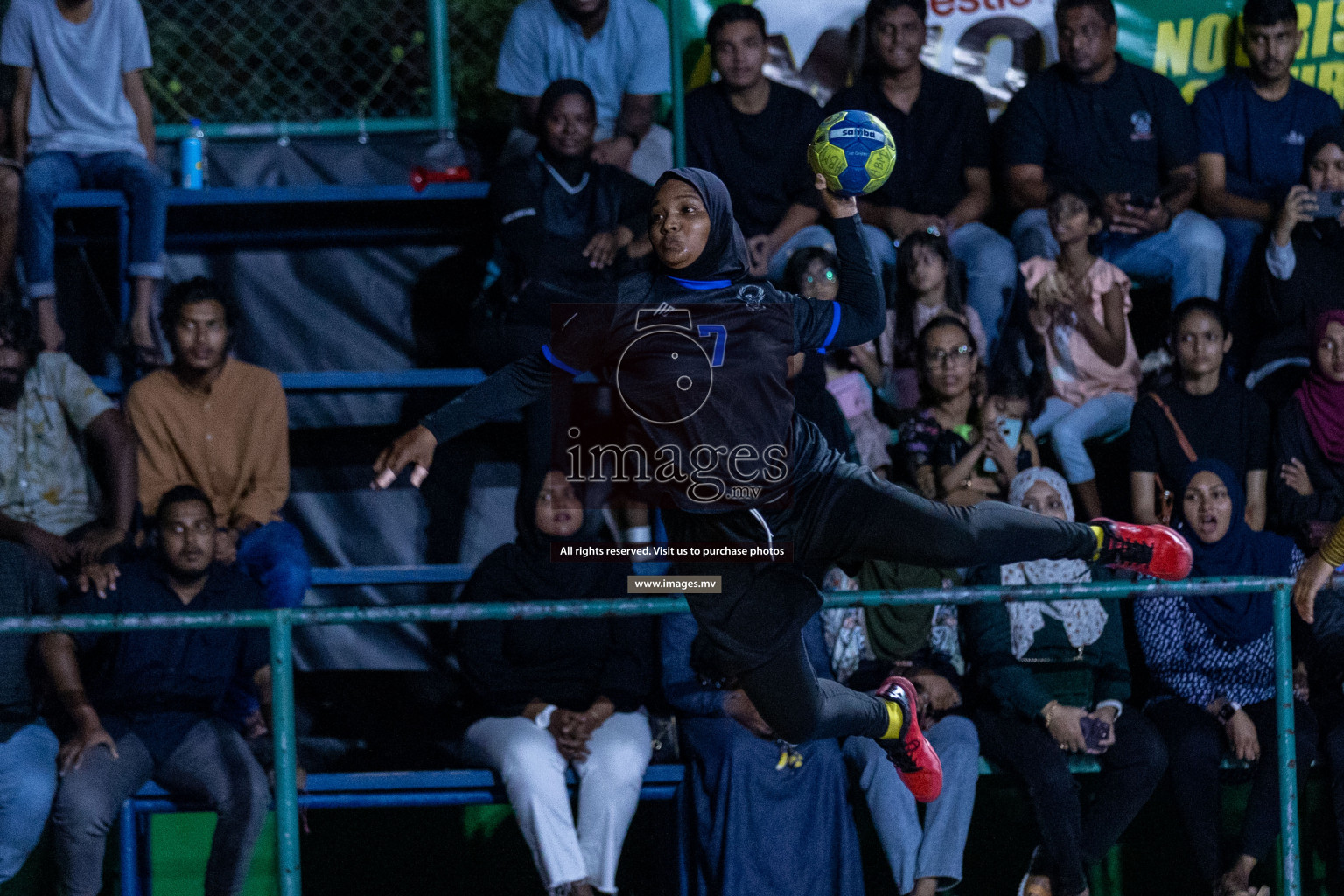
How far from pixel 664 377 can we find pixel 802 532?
54 centimetres

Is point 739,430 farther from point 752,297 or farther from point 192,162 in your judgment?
point 192,162

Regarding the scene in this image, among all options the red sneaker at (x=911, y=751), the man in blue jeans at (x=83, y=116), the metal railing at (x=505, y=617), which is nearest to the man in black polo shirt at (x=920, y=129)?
the metal railing at (x=505, y=617)

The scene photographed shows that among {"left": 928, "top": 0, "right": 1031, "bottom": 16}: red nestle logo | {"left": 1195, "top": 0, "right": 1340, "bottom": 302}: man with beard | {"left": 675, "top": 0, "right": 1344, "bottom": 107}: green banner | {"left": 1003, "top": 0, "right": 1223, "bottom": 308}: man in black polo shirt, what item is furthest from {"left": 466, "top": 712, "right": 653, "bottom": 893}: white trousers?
{"left": 928, "top": 0, "right": 1031, "bottom": 16}: red nestle logo

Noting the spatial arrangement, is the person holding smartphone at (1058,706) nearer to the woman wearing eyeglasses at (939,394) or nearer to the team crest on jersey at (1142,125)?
the woman wearing eyeglasses at (939,394)

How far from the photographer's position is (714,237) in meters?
3.64

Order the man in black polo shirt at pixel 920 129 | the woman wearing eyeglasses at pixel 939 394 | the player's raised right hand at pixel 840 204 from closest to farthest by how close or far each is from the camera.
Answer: the player's raised right hand at pixel 840 204 < the woman wearing eyeglasses at pixel 939 394 < the man in black polo shirt at pixel 920 129

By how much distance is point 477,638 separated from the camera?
5258 mm

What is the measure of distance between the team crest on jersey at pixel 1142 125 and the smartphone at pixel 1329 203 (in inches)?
30.2

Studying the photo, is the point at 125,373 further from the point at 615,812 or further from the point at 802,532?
the point at 802,532

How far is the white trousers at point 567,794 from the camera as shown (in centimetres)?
465

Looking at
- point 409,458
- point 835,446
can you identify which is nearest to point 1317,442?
point 835,446

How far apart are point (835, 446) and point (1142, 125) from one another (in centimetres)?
237

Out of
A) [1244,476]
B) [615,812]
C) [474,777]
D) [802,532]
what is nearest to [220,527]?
[474,777]

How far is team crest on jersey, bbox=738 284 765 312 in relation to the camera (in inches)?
144
